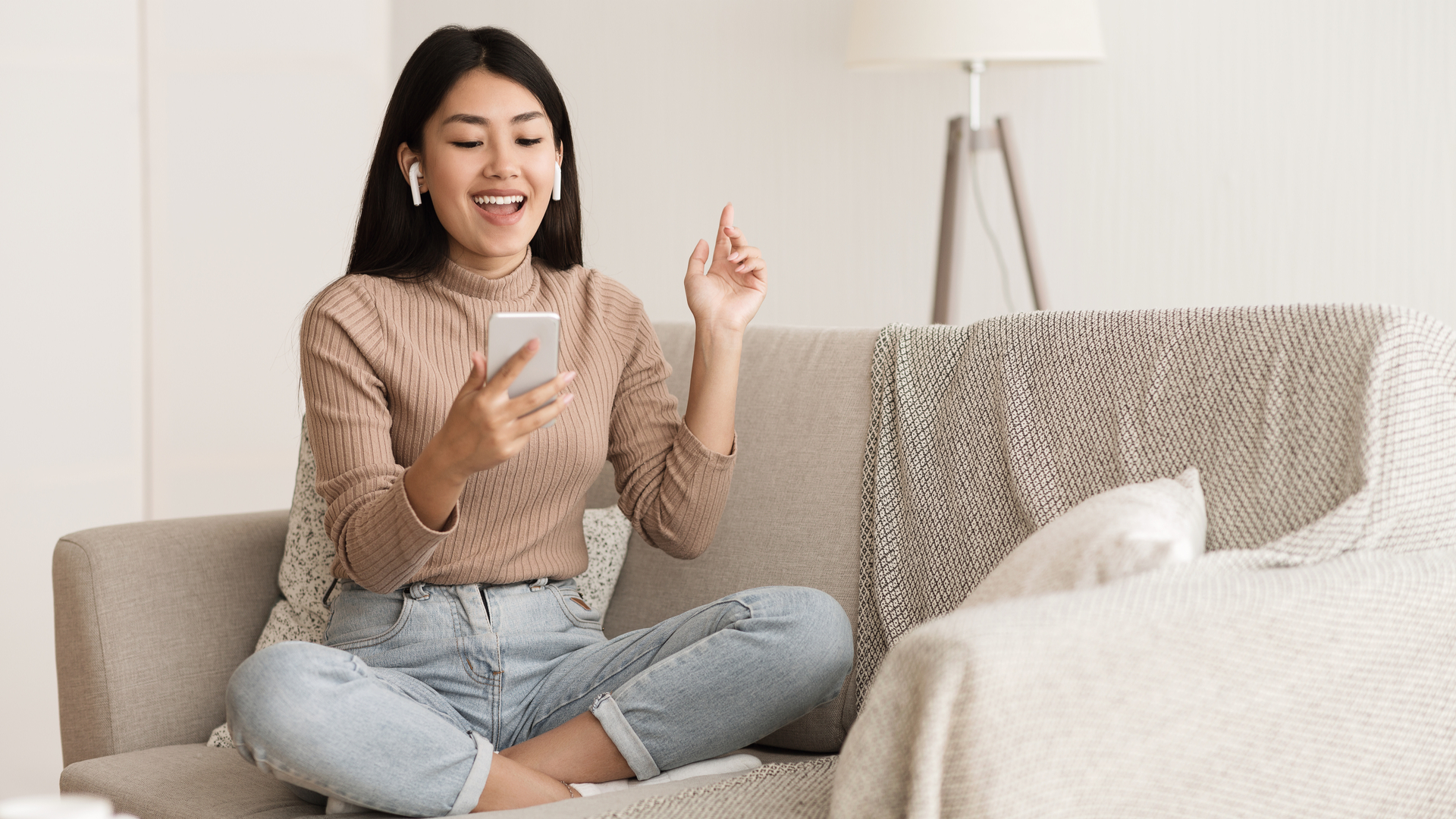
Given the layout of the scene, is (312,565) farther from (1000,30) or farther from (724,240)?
(1000,30)

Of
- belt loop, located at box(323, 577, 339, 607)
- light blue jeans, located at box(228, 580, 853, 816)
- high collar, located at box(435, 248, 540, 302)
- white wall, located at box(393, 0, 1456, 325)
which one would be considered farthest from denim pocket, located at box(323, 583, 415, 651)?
white wall, located at box(393, 0, 1456, 325)

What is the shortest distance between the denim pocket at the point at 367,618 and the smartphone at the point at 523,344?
1.09ft

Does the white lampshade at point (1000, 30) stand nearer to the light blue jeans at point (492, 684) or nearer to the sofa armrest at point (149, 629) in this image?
the light blue jeans at point (492, 684)

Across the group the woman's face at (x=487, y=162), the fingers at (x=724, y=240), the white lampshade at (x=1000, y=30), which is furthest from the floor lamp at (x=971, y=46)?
the woman's face at (x=487, y=162)

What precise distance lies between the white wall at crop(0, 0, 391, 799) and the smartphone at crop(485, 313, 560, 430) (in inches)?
73.5

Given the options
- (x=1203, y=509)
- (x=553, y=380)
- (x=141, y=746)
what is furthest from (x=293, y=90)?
(x=1203, y=509)

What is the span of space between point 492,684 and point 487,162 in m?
0.59

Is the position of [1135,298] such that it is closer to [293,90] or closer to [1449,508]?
[1449,508]

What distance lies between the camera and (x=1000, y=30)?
2.36 metres

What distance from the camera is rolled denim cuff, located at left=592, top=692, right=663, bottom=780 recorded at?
134cm

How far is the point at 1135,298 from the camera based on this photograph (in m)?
2.70

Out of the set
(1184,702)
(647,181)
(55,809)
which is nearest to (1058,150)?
(647,181)

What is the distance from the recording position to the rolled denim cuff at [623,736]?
134 centimetres

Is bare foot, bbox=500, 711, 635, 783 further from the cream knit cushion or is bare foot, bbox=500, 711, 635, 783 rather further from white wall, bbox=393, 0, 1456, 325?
white wall, bbox=393, 0, 1456, 325
